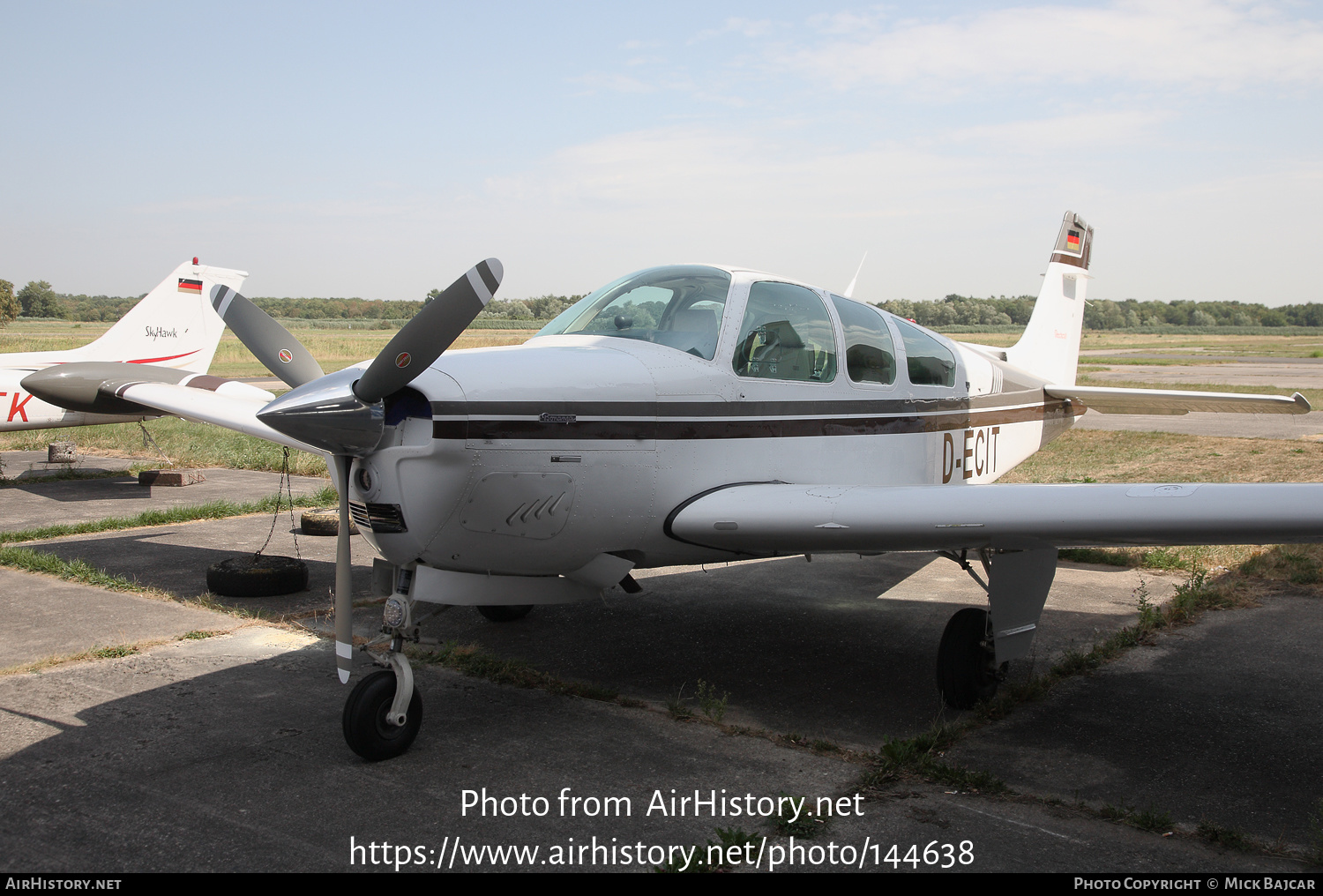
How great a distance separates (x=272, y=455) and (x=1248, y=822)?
1518 centimetres

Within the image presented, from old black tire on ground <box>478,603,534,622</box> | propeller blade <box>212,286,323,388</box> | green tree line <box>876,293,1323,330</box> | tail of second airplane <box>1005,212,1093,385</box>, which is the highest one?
green tree line <box>876,293,1323,330</box>

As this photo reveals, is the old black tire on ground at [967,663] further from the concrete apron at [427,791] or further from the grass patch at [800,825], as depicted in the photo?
the grass patch at [800,825]

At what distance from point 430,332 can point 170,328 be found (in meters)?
13.3

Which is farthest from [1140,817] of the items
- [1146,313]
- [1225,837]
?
[1146,313]

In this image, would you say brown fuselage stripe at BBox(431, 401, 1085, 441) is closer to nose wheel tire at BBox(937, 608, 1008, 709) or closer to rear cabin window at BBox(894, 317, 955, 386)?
Result: rear cabin window at BBox(894, 317, 955, 386)

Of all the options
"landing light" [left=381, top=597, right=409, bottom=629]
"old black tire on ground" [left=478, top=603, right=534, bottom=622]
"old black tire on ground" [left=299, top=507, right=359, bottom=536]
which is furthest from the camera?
"old black tire on ground" [left=299, top=507, right=359, bottom=536]

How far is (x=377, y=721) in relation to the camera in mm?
4238

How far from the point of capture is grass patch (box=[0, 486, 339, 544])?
9602 mm

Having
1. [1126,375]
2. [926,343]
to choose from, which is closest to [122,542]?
[926,343]

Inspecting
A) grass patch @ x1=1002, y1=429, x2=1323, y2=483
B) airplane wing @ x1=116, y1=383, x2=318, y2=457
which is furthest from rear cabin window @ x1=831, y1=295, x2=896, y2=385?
grass patch @ x1=1002, y1=429, x2=1323, y2=483

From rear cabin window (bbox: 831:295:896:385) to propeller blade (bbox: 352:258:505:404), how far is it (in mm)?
2524
